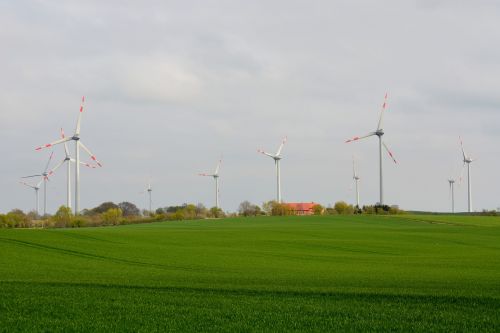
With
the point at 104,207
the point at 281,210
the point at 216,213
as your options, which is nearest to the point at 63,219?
the point at 216,213

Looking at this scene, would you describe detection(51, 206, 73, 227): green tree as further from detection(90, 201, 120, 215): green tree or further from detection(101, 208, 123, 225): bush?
detection(90, 201, 120, 215): green tree

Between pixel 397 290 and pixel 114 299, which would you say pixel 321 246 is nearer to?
pixel 397 290

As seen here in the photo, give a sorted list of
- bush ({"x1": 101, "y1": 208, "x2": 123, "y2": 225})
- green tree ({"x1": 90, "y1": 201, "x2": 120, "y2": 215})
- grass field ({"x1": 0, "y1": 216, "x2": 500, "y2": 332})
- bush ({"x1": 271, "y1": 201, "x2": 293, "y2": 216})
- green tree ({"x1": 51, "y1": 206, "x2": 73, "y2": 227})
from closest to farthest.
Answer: grass field ({"x1": 0, "y1": 216, "x2": 500, "y2": 332}) → green tree ({"x1": 51, "y1": 206, "x2": 73, "y2": 227}) → bush ({"x1": 101, "y1": 208, "x2": 123, "y2": 225}) → bush ({"x1": 271, "y1": 201, "x2": 293, "y2": 216}) → green tree ({"x1": 90, "y1": 201, "x2": 120, "y2": 215})

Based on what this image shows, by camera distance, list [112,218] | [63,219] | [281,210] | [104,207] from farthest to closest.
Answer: [104,207]
[281,210]
[112,218]
[63,219]

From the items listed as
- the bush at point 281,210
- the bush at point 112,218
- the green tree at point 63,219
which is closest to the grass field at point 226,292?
the green tree at point 63,219

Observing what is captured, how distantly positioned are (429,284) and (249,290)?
6.87 meters

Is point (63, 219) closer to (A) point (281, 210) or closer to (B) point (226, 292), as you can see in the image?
(A) point (281, 210)

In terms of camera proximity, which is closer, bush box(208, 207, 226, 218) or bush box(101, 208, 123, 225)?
bush box(101, 208, 123, 225)

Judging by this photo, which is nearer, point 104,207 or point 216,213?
point 216,213

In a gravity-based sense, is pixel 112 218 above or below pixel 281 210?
below

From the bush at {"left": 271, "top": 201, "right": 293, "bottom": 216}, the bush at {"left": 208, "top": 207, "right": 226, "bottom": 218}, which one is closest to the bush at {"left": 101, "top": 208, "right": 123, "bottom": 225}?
the bush at {"left": 208, "top": 207, "right": 226, "bottom": 218}

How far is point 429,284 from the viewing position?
72.7 feet

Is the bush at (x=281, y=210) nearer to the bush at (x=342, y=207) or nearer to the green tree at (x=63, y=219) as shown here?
the bush at (x=342, y=207)

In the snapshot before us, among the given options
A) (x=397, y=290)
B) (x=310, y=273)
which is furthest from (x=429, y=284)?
(x=310, y=273)
